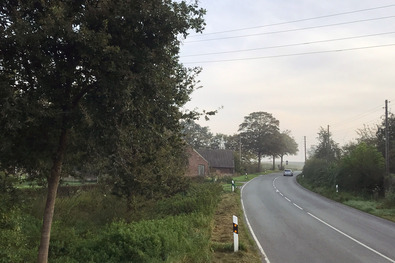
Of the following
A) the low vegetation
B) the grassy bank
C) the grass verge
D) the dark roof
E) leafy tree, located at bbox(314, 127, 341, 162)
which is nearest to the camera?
the low vegetation

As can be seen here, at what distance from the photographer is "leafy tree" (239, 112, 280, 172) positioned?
87.2 metres

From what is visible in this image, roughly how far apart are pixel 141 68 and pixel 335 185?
2993cm

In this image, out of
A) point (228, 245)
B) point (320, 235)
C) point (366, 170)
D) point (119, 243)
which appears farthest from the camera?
point (366, 170)

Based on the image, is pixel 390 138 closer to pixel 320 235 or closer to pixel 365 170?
pixel 365 170

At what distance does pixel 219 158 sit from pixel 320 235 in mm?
56030

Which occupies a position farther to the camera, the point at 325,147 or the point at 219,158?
the point at 219,158

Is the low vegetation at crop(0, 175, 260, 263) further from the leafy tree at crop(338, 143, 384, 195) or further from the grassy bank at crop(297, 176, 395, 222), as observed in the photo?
the leafy tree at crop(338, 143, 384, 195)

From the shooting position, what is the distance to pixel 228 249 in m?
9.90

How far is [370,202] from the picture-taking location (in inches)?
920

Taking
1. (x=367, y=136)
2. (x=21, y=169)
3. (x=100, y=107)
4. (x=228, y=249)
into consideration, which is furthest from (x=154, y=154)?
(x=367, y=136)

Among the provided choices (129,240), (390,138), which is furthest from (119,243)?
(390,138)

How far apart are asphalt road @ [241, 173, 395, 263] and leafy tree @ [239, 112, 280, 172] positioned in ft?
221

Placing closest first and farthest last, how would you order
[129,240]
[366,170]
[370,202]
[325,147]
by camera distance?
[129,240] → [370,202] → [366,170] → [325,147]

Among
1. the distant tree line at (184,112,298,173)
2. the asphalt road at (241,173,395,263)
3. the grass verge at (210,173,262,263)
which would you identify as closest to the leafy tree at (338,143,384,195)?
the asphalt road at (241,173,395,263)
